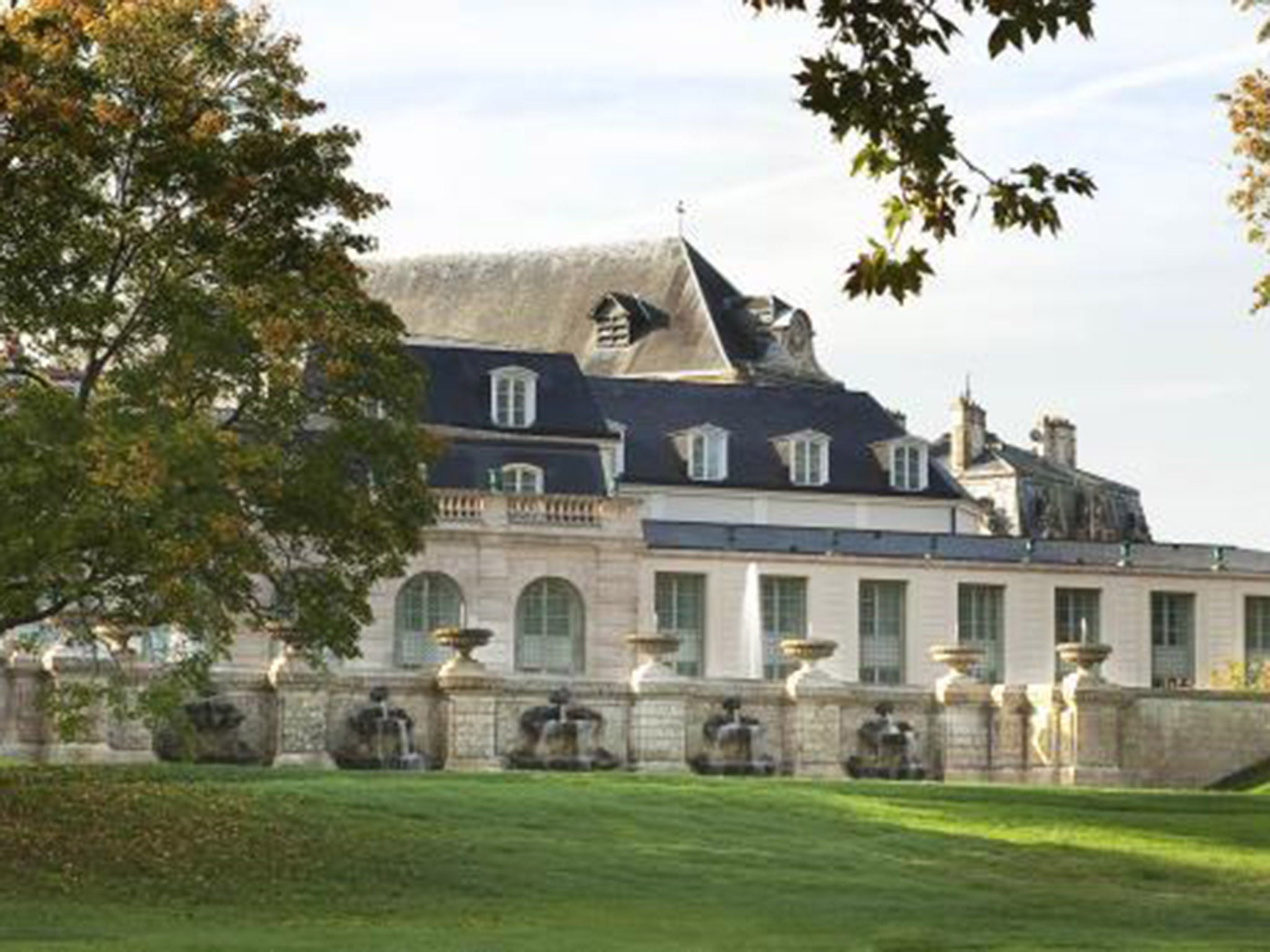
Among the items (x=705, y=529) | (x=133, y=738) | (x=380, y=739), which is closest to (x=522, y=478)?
(x=705, y=529)

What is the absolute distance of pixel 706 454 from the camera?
81625mm

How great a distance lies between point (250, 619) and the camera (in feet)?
108

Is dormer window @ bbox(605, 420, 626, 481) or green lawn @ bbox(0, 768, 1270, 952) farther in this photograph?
dormer window @ bbox(605, 420, 626, 481)

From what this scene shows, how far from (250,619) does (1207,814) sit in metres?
13.7

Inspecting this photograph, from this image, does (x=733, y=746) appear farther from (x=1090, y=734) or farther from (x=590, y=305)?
(x=590, y=305)

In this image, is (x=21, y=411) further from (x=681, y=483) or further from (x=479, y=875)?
(x=681, y=483)

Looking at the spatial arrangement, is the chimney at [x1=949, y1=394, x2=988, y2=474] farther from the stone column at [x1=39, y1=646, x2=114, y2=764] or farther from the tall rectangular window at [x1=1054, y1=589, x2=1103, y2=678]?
the stone column at [x1=39, y1=646, x2=114, y2=764]

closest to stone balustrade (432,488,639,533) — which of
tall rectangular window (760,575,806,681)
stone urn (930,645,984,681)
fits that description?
tall rectangular window (760,575,806,681)

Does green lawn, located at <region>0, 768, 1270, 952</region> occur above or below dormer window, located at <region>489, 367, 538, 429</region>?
below

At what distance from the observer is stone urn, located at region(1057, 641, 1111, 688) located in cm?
5041

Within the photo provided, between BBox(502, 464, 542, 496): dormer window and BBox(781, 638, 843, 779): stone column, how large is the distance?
83.2 feet

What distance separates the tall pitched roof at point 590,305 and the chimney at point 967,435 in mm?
13591

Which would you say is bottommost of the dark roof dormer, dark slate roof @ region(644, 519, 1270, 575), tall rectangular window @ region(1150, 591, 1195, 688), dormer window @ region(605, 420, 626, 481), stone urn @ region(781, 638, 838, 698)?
stone urn @ region(781, 638, 838, 698)

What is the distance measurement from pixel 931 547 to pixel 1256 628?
738cm
